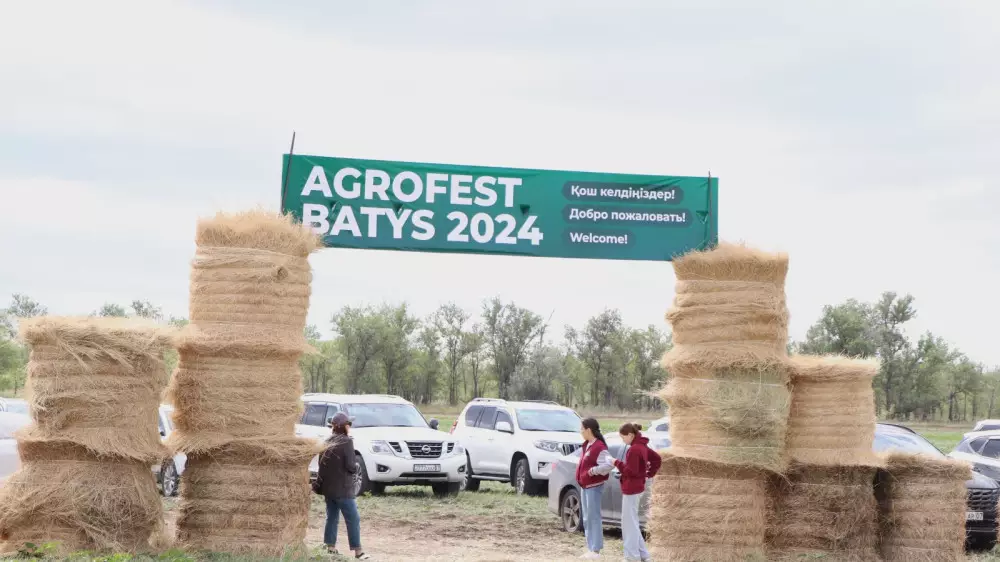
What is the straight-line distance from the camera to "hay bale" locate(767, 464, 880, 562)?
12.5 metres

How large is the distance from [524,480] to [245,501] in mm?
11127

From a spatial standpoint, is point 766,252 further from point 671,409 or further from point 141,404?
point 141,404

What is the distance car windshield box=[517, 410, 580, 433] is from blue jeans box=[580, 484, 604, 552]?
29.7 feet

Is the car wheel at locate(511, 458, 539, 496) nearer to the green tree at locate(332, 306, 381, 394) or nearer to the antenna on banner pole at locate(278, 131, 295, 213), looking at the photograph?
the antenna on banner pole at locate(278, 131, 295, 213)

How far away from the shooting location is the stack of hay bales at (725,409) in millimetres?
12070

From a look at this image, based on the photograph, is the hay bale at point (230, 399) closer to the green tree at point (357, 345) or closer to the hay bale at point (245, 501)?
the hay bale at point (245, 501)

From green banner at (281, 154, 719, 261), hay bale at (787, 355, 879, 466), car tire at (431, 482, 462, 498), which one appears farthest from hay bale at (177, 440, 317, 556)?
car tire at (431, 482, 462, 498)

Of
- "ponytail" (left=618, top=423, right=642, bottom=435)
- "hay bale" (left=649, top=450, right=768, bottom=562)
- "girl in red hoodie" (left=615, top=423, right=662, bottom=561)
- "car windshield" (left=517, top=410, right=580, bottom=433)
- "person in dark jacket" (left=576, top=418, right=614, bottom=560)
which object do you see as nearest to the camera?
"hay bale" (left=649, top=450, right=768, bottom=562)

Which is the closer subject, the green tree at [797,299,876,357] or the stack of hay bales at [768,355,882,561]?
the stack of hay bales at [768,355,882,561]

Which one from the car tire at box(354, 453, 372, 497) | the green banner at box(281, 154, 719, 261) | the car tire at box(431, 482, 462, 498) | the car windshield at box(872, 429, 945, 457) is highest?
the green banner at box(281, 154, 719, 261)

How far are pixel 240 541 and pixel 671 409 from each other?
4626mm

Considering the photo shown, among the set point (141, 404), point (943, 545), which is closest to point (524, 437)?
point (943, 545)

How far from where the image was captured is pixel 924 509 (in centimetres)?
1286

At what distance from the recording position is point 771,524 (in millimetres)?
12641
